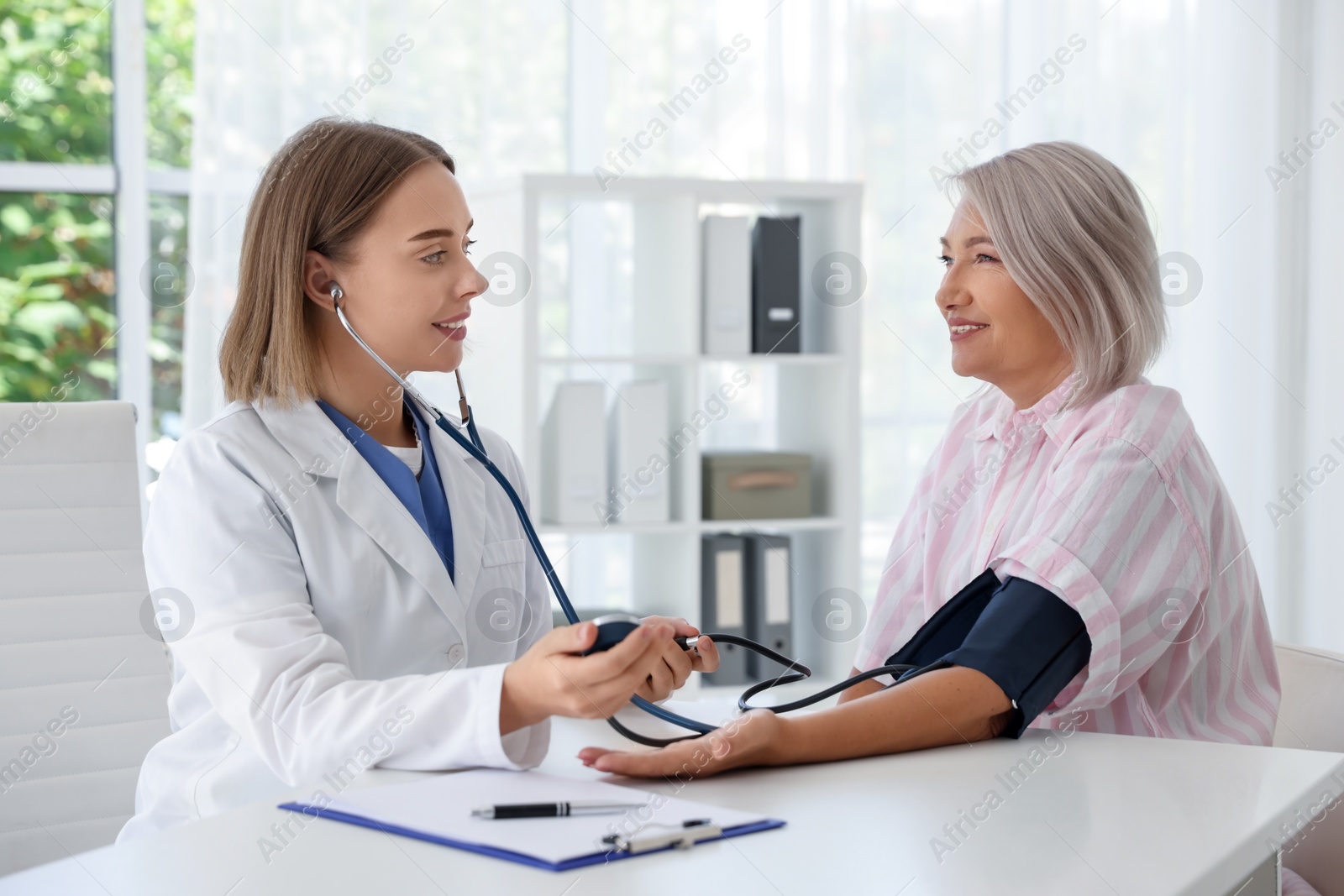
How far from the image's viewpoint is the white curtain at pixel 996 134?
11.3ft

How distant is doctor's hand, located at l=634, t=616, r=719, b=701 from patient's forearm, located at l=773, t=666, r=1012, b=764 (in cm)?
9

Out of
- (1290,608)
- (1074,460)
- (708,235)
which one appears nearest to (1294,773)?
(1074,460)

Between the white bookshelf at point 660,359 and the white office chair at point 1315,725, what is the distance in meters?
1.62

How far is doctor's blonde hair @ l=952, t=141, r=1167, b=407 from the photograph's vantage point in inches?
60.7

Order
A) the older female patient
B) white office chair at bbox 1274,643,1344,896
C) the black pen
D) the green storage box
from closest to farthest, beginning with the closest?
the black pen
the older female patient
white office chair at bbox 1274,643,1344,896
the green storage box

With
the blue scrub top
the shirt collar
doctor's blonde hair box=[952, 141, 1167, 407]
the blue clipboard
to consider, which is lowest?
the blue clipboard

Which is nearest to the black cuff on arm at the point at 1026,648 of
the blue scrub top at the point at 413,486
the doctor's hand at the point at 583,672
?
the doctor's hand at the point at 583,672

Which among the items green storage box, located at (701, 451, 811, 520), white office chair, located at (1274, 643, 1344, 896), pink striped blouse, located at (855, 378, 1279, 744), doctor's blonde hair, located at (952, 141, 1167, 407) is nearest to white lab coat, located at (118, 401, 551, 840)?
pink striped blouse, located at (855, 378, 1279, 744)

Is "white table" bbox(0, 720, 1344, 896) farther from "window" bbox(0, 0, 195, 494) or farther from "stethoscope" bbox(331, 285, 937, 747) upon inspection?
"window" bbox(0, 0, 195, 494)

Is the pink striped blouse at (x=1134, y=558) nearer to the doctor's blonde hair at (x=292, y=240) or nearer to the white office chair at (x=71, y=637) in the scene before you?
the doctor's blonde hair at (x=292, y=240)

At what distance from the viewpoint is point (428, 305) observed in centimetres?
152

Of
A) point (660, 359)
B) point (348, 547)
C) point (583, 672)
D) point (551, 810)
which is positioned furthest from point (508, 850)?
point (660, 359)

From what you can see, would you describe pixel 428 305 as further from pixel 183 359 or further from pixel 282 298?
pixel 183 359

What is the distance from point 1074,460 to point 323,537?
83cm
